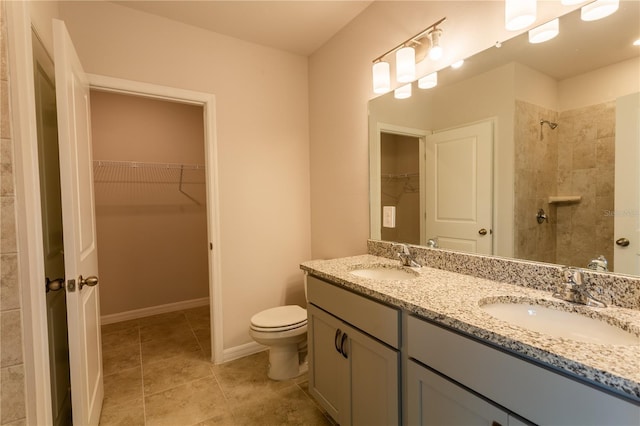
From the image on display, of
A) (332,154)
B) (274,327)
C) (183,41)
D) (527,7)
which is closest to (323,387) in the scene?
(274,327)

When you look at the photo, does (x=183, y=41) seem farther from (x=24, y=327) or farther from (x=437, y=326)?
(x=437, y=326)

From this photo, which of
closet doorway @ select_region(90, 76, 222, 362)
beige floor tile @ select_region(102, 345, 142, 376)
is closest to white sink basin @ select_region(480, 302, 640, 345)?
beige floor tile @ select_region(102, 345, 142, 376)

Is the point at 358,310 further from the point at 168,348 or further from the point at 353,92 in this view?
the point at 168,348

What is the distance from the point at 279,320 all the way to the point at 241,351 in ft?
2.03

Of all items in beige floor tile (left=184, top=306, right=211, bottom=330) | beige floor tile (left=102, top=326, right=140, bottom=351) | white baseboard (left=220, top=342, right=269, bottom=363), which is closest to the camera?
white baseboard (left=220, top=342, right=269, bottom=363)

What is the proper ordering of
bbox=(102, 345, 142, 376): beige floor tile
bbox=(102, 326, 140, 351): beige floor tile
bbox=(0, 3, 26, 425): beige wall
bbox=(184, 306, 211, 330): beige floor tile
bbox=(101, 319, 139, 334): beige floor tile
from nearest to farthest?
1. bbox=(0, 3, 26, 425): beige wall
2. bbox=(102, 345, 142, 376): beige floor tile
3. bbox=(102, 326, 140, 351): beige floor tile
4. bbox=(101, 319, 139, 334): beige floor tile
5. bbox=(184, 306, 211, 330): beige floor tile

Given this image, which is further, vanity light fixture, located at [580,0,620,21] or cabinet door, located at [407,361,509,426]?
vanity light fixture, located at [580,0,620,21]

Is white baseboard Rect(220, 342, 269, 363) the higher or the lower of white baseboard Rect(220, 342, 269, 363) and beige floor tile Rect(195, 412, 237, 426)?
the higher

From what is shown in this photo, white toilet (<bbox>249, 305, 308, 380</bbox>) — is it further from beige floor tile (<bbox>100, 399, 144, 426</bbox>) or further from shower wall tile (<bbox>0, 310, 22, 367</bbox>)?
shower wall tile (<bbox>0, 310, 22, 367</bbox>)

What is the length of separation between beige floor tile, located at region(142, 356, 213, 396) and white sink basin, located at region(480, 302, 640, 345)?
1.97 m

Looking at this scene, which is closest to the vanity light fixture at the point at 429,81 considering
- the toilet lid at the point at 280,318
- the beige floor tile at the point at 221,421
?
the toilet lid at the point at 280,318

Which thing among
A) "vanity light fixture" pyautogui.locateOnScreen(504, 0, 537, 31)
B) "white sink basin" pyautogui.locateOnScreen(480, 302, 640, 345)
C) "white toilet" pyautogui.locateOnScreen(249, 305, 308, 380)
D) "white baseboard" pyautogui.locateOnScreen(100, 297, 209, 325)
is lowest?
"white baseboard" pyautogui.locateOnScreen(100, 297, 209, 325)

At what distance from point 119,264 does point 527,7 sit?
371 centimetres

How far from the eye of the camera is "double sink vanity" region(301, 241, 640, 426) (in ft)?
2.24
